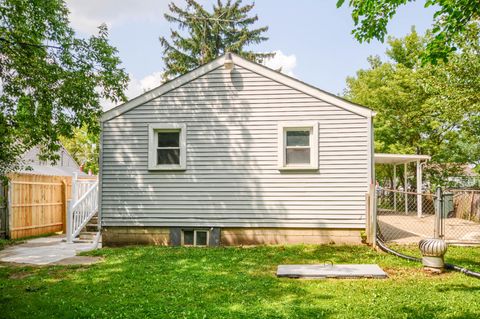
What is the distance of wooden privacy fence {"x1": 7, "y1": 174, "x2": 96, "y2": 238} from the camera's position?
14.4m

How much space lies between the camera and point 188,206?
11508mm

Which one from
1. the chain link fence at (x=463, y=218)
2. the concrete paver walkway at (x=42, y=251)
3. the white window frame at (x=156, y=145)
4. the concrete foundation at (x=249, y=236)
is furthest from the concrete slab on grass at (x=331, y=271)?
the concrete paver walkway at (x=42, y=251)

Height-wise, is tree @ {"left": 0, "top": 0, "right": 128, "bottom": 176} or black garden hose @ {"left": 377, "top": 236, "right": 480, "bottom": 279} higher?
tree @ {"left": 0, "top": 0, "right": 128, "bottom": 176}

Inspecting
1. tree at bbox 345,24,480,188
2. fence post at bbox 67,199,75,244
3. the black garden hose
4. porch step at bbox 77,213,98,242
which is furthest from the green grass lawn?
tree at bbox 345,24,480,188

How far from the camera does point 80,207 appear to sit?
13.1 metres

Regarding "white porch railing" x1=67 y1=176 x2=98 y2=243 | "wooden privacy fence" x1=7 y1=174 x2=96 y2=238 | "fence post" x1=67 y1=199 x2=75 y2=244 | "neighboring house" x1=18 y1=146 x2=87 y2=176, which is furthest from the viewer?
"neighboring house" x1=18 y1=146 x2=87 y2=176

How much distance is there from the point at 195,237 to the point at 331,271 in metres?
4.97

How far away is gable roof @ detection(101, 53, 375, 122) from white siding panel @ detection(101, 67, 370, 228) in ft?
0.44

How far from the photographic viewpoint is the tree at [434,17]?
7824 millimetres

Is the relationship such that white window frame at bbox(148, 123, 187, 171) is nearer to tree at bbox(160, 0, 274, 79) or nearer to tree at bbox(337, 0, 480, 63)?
tree at bbox(337, 0, 480, 63)

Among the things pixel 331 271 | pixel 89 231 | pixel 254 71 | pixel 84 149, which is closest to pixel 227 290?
pixel 331 271

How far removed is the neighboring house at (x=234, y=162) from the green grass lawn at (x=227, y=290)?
6.02ft

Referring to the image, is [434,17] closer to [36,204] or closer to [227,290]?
[227,290]

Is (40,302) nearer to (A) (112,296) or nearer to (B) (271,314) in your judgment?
(A) (112,296)
